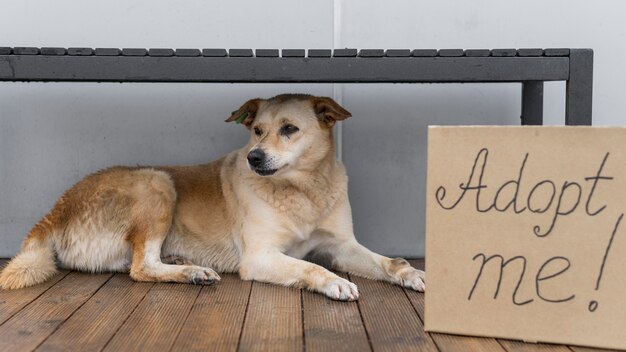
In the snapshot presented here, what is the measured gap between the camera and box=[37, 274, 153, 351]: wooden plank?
1.77 m

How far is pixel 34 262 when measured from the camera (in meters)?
2.42

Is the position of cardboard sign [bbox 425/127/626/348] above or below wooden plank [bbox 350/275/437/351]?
above

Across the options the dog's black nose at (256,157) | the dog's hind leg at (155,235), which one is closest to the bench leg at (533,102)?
the dog's black nose at (256,157)

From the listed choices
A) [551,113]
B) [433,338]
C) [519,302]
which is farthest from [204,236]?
[551,113]

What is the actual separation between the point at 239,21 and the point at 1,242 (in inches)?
60.0

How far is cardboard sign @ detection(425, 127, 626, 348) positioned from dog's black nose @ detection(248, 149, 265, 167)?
0.87 m

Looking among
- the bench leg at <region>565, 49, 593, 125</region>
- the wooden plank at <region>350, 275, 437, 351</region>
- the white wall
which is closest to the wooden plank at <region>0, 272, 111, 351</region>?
the white wall

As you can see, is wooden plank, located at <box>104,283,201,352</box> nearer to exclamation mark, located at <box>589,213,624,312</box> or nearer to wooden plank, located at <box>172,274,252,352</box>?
wooden plank, located at <box>172,274,252,352</box>

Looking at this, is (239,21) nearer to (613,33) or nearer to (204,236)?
(204,236)

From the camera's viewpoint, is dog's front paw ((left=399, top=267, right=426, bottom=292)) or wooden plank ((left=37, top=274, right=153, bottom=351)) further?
dog's front paw ((left=399, top=267, right=426, bottom=292))

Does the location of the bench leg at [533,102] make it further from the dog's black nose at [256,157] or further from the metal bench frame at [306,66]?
the dog's black nose at [256,157]

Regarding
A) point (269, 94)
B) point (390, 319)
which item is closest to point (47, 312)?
point (390, 319)

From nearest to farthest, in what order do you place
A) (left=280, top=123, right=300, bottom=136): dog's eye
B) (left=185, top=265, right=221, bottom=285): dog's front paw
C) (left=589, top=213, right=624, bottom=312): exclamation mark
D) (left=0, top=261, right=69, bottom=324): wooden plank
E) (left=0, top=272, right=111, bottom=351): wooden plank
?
(left=589, top=213, right=624, bottom=312): exclamation mark
(left=0, top=272, right=111, bottom=351): wooden plank
(left=0, top=261, right=69, bottom=324): wooden plank
(left=185, top=265, right=221, bottom=285): dog's front paw
(left=280, top=123, right=300, bottom=136): dog's eye

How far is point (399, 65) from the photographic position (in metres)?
2.34
